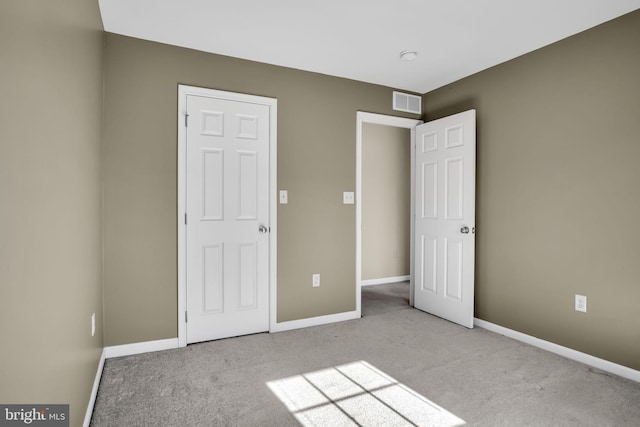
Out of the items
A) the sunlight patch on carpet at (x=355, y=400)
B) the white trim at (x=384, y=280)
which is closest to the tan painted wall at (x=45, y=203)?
the sunlight patch on carpet at (x=355, y=400)

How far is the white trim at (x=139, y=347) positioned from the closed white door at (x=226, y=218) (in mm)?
147

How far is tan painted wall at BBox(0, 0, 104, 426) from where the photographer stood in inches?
34.4

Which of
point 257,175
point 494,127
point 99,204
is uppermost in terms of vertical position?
point 494,127

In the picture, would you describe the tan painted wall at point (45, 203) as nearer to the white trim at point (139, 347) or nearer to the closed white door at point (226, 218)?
the white trim at point (139, 347)

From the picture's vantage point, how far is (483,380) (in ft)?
7.84

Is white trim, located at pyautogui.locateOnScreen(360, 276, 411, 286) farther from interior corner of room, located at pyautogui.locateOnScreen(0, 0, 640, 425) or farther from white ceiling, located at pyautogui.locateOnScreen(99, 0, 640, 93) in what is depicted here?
white ceiling, located at pyautogui.locateOnScreen(99, 0, 640, 93)

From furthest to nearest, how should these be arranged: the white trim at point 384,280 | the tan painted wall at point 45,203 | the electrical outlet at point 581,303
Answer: the white trim at point 384,280
the electrical outlet at point 581,303
the tan painted wall at point 45,203

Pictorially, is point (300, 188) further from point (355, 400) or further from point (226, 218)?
point (355, 400)

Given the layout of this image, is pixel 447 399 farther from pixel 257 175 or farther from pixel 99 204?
pixel 99 204

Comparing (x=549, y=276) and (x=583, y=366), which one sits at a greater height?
(x=549, y=276)

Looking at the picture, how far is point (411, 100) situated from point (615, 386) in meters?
3.10

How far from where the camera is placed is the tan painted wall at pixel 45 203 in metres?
0.87

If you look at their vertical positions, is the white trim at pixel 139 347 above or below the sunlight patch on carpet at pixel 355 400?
above

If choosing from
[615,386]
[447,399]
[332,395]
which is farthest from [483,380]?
[332,395]
